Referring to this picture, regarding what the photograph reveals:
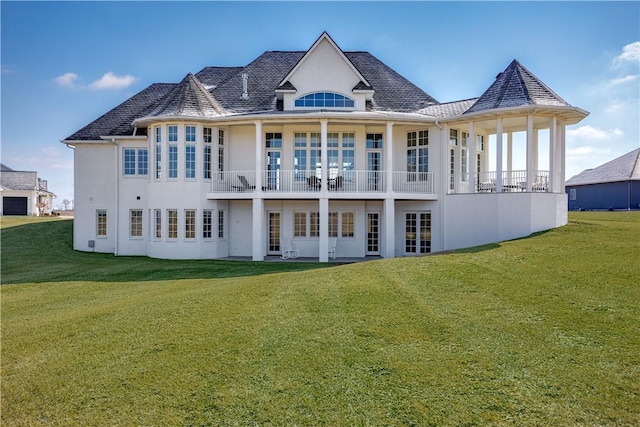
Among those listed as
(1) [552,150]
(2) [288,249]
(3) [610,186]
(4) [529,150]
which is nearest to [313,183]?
(2) [288,249]

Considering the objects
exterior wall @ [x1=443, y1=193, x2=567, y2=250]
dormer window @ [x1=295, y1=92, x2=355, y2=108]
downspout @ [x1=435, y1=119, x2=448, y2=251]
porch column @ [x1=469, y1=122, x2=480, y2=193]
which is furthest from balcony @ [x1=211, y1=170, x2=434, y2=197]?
dormer window @ [x1=295, y1=92, x2=355, y2=108]

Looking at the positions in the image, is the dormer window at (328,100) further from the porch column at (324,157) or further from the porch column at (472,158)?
the porch column at (472,158)

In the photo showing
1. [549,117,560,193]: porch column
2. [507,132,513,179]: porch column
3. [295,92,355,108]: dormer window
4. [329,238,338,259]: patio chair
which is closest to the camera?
[549,117,560,193]: porch column

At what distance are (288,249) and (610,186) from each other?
2979 centimetres

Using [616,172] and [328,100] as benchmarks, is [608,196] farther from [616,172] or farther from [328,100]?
[328,100]

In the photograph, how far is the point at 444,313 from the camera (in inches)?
291

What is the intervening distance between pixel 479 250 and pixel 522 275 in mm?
3619

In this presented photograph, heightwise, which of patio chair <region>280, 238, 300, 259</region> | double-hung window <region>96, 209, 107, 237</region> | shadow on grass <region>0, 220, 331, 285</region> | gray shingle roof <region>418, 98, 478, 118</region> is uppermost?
gray shingle roof <region>418, 98, 478, 118</region>

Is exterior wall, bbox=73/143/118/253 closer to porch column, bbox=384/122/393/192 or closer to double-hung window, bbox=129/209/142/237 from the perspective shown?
double-hung window, bbox=129/209/142/237

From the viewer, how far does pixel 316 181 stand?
18734 millimetres

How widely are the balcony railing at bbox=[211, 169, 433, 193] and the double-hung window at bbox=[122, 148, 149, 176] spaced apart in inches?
173

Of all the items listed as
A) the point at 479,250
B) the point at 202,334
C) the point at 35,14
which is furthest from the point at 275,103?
the point at 202,334

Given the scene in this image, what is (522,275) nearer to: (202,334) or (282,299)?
(282,299)

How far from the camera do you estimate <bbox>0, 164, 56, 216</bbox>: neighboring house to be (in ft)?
148
